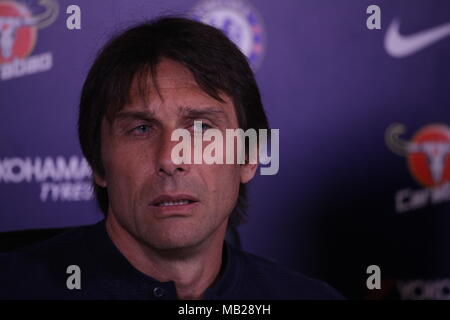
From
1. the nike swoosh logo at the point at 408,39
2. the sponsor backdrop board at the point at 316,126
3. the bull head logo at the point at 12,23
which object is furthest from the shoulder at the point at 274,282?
the bull head logo at the point at 12,23

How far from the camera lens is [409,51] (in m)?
1.45

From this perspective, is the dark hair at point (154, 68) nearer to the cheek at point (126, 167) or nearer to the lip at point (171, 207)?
the cheek at point (126, 167)

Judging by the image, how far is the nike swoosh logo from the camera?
1436mm

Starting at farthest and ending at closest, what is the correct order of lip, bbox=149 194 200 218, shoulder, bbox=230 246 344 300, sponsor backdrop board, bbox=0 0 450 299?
sponsor backdrop board, bbox=0 0 450 299, shoulder, bbox=230 246 344 300, lip, bbox=149 194 200 218

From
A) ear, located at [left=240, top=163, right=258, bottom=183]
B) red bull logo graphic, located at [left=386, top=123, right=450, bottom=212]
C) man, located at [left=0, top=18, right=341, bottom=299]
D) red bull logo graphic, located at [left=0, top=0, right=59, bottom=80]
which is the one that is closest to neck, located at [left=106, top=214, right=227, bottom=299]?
man, located at [left=0, top=18, right=341, bottom=299]

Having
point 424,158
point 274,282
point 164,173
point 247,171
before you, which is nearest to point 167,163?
point 164,173

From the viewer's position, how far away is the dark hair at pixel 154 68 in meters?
1.17

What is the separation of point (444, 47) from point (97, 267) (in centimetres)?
96

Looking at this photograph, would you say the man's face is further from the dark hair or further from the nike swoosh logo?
the nike swoosh logo

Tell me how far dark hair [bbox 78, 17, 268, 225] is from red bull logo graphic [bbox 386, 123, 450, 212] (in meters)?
0.39

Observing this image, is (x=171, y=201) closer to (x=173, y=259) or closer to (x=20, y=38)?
(x=173, y=259)

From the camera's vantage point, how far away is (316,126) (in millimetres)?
1441
